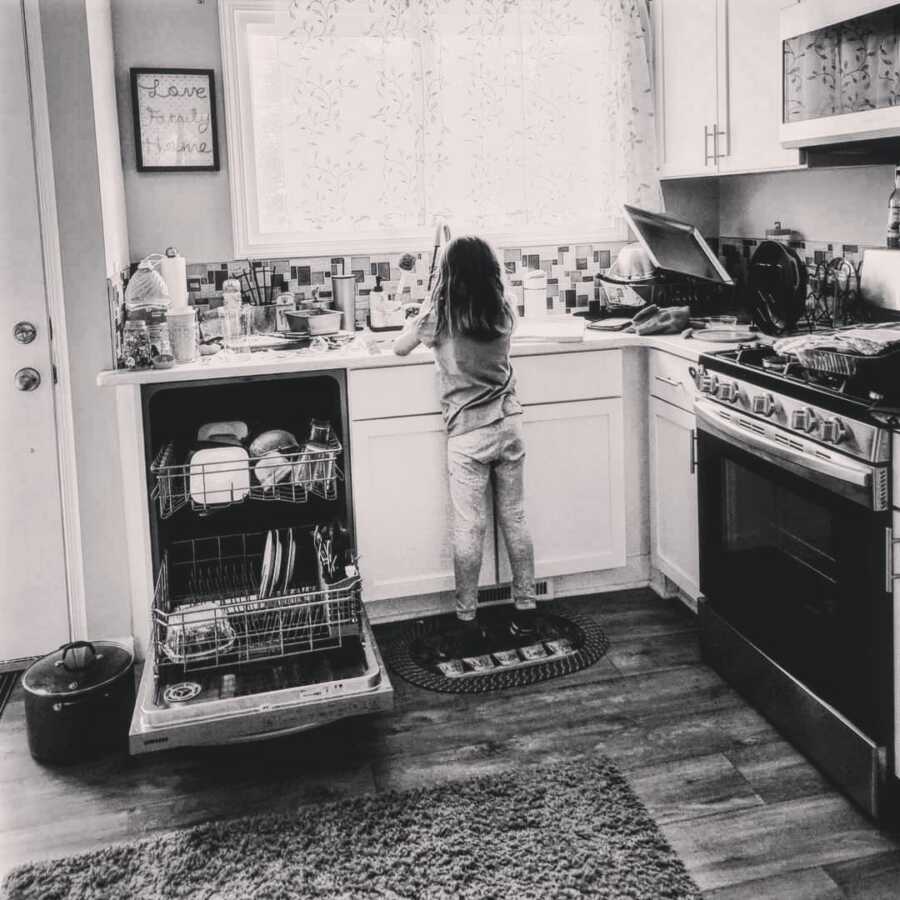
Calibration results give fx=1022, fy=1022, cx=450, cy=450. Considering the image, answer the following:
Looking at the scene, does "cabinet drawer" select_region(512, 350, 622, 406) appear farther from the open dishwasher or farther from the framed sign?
the framed sign

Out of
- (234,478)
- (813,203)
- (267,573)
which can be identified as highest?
(813,203)

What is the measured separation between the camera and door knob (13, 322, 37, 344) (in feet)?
9.58

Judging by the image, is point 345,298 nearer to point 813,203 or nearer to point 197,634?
point 197,634

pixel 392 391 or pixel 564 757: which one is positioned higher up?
pixel 392 391

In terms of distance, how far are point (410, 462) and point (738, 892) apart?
1.63 m

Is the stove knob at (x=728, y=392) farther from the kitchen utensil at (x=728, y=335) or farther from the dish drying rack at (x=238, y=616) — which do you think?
the dish drying rack at (x=238, y=616)

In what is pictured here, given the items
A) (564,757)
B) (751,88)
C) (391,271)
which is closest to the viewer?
(564,757)

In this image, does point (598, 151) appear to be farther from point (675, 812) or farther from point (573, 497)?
point (675, 812)

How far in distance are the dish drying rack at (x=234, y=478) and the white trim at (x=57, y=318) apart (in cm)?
25

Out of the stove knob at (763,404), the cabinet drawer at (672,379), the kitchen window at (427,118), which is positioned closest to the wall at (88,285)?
the kitchen window at (427,118)

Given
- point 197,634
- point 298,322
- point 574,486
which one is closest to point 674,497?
point 574,486

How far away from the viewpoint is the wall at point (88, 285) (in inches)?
112

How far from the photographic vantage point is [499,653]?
3.06 metres

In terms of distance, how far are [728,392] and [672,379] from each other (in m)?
0.57
